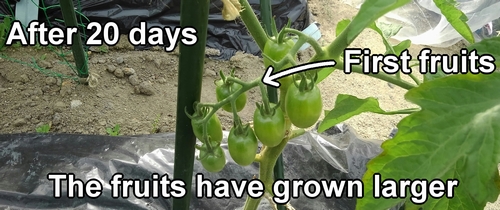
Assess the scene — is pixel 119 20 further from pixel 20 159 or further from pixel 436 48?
pixel 436 48

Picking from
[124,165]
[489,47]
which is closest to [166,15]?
[124,165]

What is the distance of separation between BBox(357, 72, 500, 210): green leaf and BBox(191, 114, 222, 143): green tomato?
0.29 metres

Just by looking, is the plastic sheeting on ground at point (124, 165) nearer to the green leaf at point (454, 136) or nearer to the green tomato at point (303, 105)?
the green tomato at point (303, 105)

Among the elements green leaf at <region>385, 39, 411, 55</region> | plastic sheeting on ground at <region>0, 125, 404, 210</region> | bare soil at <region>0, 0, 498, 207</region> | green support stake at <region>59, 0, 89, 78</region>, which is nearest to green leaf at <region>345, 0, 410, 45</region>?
green leaf at <region>385, 39, 411, 55</region>

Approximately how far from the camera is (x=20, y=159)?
156 cm

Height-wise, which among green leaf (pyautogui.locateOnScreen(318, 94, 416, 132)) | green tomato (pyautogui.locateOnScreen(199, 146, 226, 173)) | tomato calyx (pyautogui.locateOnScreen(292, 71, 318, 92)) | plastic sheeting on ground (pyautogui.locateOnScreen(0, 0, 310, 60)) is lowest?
green tomato (pyautogui.locateOnScreen(199, 146, 226, 173))

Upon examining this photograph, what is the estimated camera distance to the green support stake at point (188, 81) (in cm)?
63

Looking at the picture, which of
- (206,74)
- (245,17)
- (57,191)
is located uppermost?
(245,17)

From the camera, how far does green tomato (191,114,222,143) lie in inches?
28.2

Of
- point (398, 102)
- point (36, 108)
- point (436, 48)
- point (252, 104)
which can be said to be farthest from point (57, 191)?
point (436, 48)

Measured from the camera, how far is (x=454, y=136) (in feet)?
1.65

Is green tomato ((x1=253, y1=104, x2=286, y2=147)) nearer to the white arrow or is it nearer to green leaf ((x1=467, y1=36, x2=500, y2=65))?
the white arrow

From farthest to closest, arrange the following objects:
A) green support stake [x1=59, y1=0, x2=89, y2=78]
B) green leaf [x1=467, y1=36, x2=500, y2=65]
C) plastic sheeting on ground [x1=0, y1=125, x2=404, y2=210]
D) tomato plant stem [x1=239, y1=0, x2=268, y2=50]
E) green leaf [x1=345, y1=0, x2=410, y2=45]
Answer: green support stake [x1=59, y1=0, x2=89, y2=78] < plastic sheeting on ground [x1=0, y1=125, x2=404, y2=210] < tomato plant stem [x1=239, y1=0, x2=268, y2=50] < green leaf [x1=467, y1=36, x2=500, y2=65] < green leaf [x1=345, y1=0, x2=410, y2=45]

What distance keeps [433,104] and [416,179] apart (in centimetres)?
9
